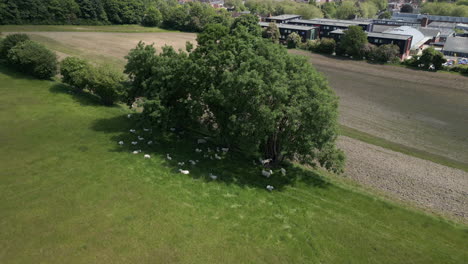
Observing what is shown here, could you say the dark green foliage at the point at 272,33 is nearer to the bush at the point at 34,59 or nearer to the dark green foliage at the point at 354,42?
the dark green foliage at the point at 354,42

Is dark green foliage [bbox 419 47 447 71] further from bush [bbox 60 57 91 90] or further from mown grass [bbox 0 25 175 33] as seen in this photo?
mown grass [bbox 0 25 175 33]

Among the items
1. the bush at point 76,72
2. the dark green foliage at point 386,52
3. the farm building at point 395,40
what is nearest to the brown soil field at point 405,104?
the dark green foliage at point 386,52

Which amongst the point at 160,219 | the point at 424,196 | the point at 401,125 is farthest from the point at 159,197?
the point at 401,125

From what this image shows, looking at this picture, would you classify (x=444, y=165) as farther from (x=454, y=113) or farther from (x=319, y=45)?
(x=319, y=45)

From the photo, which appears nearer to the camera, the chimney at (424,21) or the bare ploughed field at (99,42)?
the bare ploughed field at (99,42)

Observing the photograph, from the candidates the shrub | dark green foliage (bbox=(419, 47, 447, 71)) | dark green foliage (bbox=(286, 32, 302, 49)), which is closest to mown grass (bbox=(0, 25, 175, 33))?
dark green foliage (bbox=(286, 32, 302, 49))

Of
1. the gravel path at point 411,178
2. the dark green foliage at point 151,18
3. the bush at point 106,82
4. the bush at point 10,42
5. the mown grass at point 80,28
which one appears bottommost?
the gravel path at point 411,178

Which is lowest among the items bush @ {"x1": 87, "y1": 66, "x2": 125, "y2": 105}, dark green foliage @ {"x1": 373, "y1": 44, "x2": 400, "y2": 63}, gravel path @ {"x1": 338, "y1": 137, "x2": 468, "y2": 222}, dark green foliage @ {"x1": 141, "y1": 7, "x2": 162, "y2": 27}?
gravel path @ {"x1": 338, "y1": 137, "x2": 468, "y2": 222}
